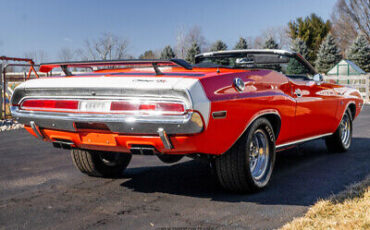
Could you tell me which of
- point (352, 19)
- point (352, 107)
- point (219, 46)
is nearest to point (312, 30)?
point (352, 19)

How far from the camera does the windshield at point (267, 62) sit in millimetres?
4809

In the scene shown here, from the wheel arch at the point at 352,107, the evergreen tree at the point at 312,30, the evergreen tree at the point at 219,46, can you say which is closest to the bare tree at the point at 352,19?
the evergreen tree at the point at 312,30

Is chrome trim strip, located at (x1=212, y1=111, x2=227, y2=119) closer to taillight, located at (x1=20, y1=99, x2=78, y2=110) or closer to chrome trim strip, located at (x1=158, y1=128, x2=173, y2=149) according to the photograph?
chrome trim strip, located at (x1=158, y1=128, x2=173, y2=149)

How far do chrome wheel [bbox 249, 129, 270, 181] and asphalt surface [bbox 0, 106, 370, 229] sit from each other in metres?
0.21

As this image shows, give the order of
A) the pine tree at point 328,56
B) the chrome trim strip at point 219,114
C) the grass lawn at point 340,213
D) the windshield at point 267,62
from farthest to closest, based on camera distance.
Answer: the pine tree at point 328,56, the windshield at point 267,62, the chrome trim strip at point 219,114, the grass lawn at point 340,213

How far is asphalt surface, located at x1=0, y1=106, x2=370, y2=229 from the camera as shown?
312 centimetres

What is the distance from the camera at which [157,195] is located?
12.5 ft

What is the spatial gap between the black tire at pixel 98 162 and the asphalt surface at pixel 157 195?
0.38 feet

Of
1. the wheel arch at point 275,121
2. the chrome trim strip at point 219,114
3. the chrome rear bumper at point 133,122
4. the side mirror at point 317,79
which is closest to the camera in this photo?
the chrome rear bumper at point 133,122

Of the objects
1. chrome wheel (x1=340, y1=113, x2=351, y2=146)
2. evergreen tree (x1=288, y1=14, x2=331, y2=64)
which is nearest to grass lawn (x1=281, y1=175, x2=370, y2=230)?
chrome wheel (x1=340, y1=113, x2=351, y2=146)

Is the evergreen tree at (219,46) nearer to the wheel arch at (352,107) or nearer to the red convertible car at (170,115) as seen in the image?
the wheel arch at (352,107)

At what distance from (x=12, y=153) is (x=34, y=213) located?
133 inches

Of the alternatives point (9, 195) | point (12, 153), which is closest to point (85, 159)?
point (9, 195)

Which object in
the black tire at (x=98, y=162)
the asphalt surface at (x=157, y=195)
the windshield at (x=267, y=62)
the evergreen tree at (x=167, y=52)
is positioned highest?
the evergreen tree at (x=167, y=52)
